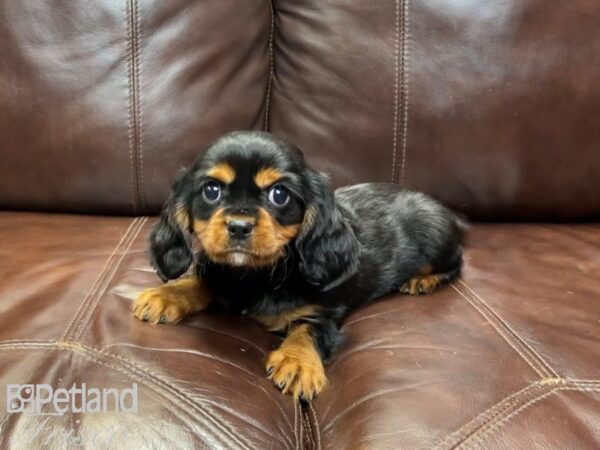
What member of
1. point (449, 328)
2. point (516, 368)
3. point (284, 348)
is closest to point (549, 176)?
point (449, 328)

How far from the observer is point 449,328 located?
129 cm

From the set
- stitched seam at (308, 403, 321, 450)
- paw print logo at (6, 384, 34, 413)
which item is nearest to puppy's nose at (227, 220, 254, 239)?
stitched seam at (308, 403, 321, 450)

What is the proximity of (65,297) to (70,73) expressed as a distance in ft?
2.41

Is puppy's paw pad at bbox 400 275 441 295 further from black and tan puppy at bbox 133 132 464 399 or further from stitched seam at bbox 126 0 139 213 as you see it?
stitched seam at bbox 126 0 139 213

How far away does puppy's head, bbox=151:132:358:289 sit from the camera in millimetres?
1287

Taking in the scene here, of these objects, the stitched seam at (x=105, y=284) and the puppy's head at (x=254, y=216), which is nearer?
the stitched seam at (x=105, y=284)

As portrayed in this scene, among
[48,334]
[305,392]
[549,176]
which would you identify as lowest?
[305,392]

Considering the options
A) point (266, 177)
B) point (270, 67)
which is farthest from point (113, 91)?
point (266, 177)

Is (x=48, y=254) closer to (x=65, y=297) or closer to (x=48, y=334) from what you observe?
(x=65, y=297)

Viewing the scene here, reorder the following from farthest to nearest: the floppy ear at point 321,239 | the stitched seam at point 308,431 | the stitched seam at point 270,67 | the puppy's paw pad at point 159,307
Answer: the stitched seam at point 270,67 → the floppy ear at point 321,239 → the puppy's paw pad at point 159,307 → the stitched seam at point 308,431

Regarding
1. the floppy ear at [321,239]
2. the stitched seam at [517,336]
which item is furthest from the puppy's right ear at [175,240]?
the stitched seam at [517,336]

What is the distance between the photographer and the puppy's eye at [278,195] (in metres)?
1.36

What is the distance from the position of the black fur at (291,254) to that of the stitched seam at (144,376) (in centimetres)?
35

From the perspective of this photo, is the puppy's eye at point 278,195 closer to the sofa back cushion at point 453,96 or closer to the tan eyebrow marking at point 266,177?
the tan eyebrow marking at point 266,177
